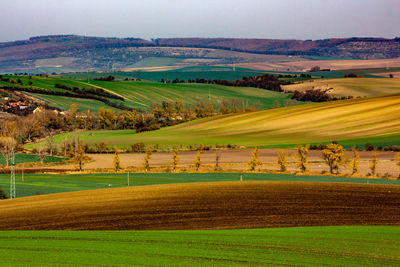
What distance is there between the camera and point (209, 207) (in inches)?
1312

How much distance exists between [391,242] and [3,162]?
193 ft

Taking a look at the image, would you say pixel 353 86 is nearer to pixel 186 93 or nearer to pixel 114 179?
pixel 186 93

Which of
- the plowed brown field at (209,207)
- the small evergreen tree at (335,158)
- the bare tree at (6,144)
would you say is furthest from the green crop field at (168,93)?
the plowed brown field at (209,207)

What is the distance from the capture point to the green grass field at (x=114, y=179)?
47750 mm

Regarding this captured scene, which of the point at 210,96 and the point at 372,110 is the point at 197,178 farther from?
the point at 210,96

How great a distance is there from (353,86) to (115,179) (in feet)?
376

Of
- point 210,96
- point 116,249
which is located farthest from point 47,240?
point 210,96

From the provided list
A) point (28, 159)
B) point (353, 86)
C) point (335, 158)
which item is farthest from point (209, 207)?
point (353, 86)

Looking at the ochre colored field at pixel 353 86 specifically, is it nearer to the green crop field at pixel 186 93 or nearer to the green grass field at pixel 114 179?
the green crop field at pixel 186 93

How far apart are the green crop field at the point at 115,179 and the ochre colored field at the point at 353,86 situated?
9833 centimetres

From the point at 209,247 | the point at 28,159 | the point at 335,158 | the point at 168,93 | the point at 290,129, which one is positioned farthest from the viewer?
the point at 168,93

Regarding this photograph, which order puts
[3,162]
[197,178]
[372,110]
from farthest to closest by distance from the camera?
1. [372,110]
2. [3,162]
3. [197,178]

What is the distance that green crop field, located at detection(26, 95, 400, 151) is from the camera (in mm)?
81625

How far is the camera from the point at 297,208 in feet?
108
